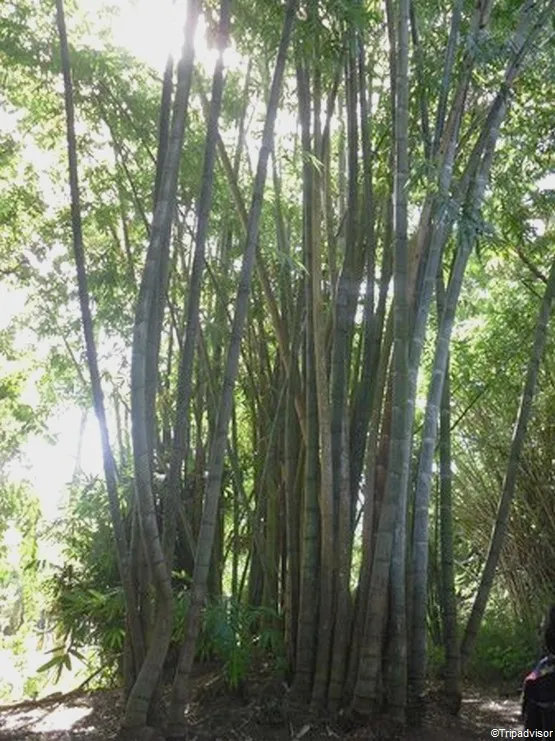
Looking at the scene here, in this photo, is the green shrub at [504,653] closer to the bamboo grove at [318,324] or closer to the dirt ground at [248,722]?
the dirt ground at [248,722]

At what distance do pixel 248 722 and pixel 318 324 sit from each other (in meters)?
1.67

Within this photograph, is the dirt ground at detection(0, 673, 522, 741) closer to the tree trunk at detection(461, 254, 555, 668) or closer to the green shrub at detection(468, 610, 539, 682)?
the tree trunk at detection(461, 254, 555, 668)

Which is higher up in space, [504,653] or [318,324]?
[318,324]

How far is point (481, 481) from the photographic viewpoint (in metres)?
5.82

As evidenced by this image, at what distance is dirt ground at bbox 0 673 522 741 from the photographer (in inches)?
122

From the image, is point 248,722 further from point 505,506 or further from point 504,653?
point 504,653

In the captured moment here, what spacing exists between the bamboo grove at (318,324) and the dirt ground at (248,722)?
0.35 feet

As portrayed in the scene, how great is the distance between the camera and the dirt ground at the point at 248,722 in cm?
311

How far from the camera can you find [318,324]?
3445mm

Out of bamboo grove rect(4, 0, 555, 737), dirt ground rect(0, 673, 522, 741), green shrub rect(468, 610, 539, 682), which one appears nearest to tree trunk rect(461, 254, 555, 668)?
bamboo grove rect(4, 0, 555, 737)

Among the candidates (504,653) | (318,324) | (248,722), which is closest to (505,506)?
(318,324)

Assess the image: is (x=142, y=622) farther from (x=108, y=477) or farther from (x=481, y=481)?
(x=481, y=481)

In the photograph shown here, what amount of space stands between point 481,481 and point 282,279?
262 centimetres

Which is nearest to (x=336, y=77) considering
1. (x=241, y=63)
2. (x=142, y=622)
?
(x=241, y=63)
